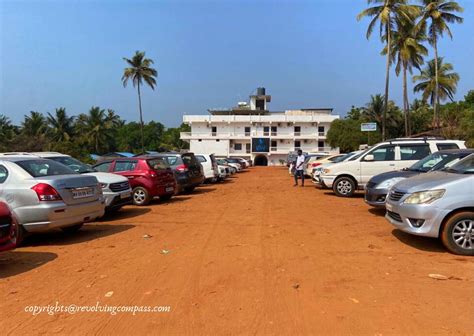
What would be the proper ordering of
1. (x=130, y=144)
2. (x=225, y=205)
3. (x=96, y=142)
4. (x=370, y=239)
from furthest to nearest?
A: (x=130, y=144), (x=96, y=142), (x=225, y=205), (x=370, y=239)

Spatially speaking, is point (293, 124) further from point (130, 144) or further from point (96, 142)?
point (130, 144)

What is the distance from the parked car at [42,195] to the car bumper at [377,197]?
6.31m

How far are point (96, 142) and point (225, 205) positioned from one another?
186ft

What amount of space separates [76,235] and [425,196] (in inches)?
253

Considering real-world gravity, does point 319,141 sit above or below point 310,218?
above

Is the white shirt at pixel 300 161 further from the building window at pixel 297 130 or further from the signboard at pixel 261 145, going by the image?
the building window at pixel 297 130

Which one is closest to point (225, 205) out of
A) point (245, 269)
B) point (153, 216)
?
point (153, 216)

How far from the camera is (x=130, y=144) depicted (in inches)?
3740

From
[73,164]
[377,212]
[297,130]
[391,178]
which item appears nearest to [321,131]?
[297,130]

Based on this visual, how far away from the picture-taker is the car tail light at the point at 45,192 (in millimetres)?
6547

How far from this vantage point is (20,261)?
18.9ft

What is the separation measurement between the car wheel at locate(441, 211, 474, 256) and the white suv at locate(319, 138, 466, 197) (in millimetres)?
7011

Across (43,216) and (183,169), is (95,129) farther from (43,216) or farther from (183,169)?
(43,216)

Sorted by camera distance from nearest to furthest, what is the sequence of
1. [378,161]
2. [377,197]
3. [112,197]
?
[377,197]
[112,197]
[378,161]
